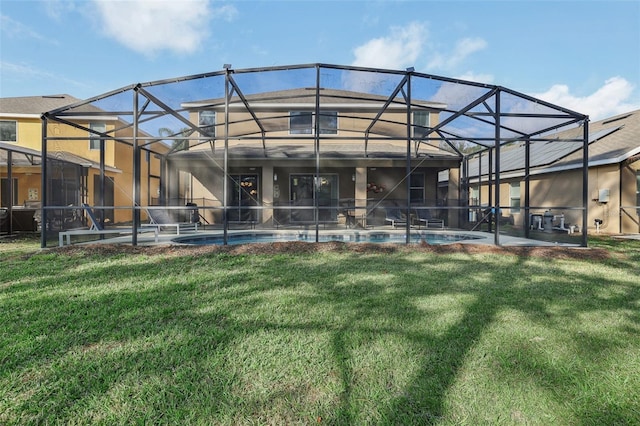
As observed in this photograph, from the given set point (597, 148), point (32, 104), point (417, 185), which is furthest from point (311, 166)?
point (32, 104)

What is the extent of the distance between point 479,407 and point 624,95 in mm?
56229

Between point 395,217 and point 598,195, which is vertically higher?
point 598,195

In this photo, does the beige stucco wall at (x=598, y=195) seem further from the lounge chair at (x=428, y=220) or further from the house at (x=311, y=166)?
the house at (x=311, y=166)

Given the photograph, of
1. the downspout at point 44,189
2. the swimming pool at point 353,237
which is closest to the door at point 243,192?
the swimming pool at point 353,237

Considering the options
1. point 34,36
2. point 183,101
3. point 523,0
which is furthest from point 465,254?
point 34,36

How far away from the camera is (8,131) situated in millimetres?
16484

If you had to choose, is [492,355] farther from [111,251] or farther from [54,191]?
[54,191]

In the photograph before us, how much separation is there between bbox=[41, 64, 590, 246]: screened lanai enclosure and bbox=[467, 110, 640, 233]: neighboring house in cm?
13

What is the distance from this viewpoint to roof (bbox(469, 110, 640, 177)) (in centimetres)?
1181

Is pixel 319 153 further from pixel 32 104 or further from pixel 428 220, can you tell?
pixel 32 104

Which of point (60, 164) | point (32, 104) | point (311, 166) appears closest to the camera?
point (60, 164)

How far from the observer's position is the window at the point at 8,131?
16.4 m

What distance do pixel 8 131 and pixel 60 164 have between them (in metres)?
9.70

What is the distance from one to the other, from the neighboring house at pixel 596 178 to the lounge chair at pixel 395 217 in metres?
3.15
